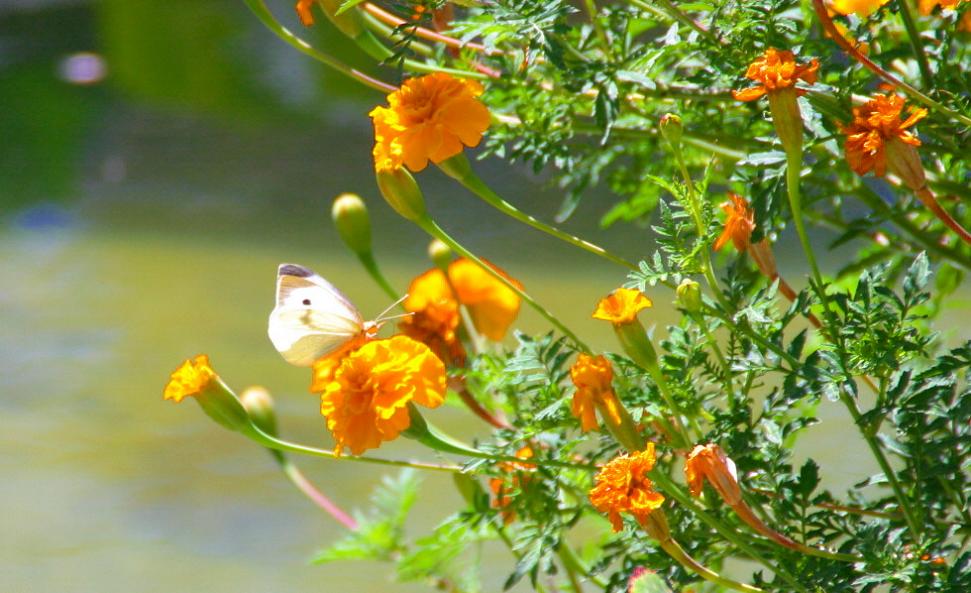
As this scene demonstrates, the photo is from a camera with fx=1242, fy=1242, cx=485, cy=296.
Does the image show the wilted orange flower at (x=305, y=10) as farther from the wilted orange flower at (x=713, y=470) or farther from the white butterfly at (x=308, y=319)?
the wilted orange flower at (x=713, y=470)

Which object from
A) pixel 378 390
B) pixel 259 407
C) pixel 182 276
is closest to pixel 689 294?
pixel 378 390

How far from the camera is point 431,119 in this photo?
0.55 metres

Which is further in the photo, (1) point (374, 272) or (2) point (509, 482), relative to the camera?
(1) point (374, 272)

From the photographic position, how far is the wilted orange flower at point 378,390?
20.3 inches

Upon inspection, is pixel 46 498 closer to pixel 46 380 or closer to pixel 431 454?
pixel 46 380

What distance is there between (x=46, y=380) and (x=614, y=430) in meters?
1.36

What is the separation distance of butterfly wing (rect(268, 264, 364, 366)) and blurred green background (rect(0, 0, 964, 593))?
0.56 ft

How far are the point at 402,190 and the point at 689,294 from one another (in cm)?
15

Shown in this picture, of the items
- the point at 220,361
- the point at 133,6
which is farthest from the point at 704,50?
the point at 133,6

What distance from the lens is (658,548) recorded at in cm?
57

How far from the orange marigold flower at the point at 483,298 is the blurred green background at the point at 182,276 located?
0.21 feet

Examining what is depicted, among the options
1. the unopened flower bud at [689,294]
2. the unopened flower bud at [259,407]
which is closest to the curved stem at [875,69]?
the unopened flower bud at [689,294]

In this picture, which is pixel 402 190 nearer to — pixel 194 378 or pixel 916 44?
pixel 194 378

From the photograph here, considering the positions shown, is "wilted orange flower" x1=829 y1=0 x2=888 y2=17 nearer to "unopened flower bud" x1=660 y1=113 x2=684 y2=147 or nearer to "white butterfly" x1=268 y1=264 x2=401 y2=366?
"unopened flower bud" x1=660 y1=113 x2=684 y2=147
